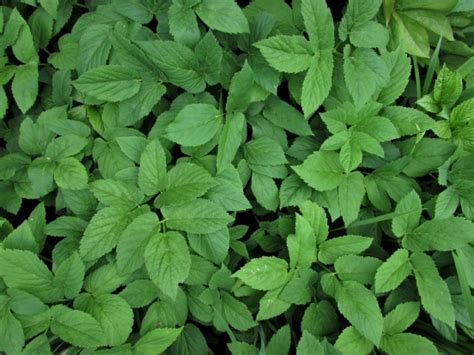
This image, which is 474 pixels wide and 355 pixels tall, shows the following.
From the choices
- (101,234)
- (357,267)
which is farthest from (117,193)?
(357,267)

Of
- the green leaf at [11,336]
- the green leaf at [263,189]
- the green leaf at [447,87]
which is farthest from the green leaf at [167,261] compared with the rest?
the green leaf at [447,87]

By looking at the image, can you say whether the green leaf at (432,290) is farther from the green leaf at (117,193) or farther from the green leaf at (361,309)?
the green leaf at (117,193)

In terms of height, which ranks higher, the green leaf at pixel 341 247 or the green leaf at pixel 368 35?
the green leaf at pixel 368 35

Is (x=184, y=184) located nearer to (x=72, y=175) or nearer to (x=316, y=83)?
(x=72, y=175)

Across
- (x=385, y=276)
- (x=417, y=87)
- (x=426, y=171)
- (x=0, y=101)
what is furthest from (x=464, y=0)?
(x=0, y=101)

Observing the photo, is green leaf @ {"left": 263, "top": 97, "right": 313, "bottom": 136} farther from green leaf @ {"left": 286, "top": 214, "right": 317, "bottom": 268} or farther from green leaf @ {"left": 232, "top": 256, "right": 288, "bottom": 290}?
green leaf @ {"left": 232, "top": 256, "right": 288, "bottom": 290}

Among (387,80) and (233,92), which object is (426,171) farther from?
(233,92)
